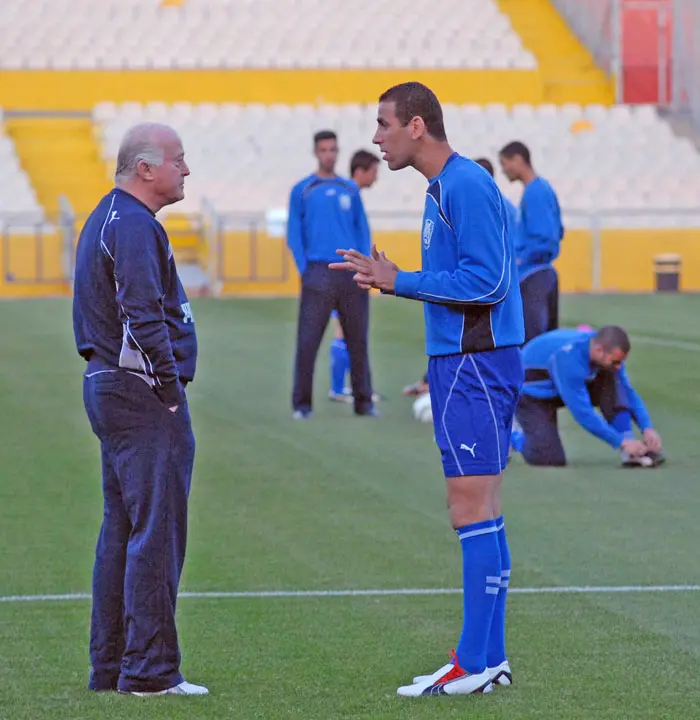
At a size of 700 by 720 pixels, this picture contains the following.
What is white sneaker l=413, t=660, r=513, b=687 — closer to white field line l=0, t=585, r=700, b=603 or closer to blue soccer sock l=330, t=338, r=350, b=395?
white field line l=0, t=585, r=700, b=603

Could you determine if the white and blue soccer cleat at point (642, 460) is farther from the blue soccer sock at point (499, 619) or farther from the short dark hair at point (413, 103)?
the short dark hair at point (413, 103)

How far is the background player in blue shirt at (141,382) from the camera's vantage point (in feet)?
16.8

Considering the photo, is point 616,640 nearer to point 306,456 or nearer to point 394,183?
point 306,456

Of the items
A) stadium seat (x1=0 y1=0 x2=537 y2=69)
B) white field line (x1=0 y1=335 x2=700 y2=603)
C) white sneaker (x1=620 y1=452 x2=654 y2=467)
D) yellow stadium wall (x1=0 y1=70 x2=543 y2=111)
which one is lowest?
white field line (x1=0 y1=335 x2=700 y2=603)

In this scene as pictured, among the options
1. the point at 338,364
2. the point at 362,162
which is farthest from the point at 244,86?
the point at 362,162

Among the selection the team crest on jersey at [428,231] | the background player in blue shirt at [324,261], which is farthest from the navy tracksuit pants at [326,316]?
the team crest on jersey at [428,231]

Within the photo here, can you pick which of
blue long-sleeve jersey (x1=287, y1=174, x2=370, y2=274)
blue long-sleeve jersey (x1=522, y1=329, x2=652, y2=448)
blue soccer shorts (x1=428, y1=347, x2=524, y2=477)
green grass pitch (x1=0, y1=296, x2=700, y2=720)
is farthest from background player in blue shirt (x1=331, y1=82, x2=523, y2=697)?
blue long-sleeve jersey (x1=287, y1=174, x2=370, y2=274)

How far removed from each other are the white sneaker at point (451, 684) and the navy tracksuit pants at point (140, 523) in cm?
77

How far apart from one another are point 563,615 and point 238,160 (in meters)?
27.6

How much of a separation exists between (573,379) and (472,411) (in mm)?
5145

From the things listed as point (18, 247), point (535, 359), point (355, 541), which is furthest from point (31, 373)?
point (18, 247)

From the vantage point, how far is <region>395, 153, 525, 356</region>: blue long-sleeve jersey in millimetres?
5367

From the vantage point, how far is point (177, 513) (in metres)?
5.35

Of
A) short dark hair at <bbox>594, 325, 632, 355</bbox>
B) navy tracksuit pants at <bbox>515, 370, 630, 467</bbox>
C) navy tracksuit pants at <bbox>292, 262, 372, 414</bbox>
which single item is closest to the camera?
short dark hair at <bbox>594, 325, 632, 355</bbox>
